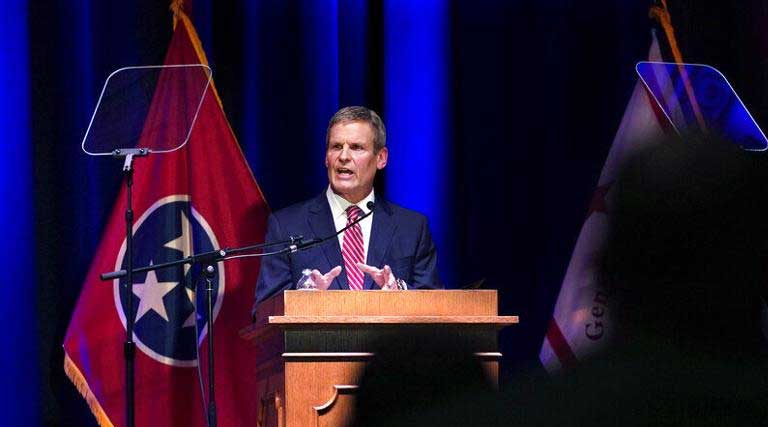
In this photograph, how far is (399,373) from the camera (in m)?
0.75

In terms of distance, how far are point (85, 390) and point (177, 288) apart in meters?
0.59

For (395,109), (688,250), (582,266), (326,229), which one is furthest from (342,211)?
(688,250)

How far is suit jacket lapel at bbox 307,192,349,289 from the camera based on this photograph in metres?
4.35

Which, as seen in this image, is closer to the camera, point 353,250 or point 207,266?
point 207,266

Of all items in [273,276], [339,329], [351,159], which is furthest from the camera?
[351,159]

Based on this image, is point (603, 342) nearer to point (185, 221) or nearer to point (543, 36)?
point (185, 221)

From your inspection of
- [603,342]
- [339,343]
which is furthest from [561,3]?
[603,342]

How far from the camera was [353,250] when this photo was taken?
4.51 m

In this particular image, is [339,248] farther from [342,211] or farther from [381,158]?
[381,158]

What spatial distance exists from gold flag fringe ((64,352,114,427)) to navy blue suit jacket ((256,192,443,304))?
3.58ft

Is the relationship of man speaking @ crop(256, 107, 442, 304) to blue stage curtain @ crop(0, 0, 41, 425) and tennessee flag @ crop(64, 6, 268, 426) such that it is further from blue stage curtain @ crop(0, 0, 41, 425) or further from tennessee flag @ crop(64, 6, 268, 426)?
blue stage curtain @ crop(0, 0, 41, 425)

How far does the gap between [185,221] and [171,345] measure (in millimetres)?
563

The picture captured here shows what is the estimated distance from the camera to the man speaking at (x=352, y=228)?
4383 millimetres

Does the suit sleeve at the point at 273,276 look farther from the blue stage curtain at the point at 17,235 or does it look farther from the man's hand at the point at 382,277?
the blue stage curtain at the point at 17,235
